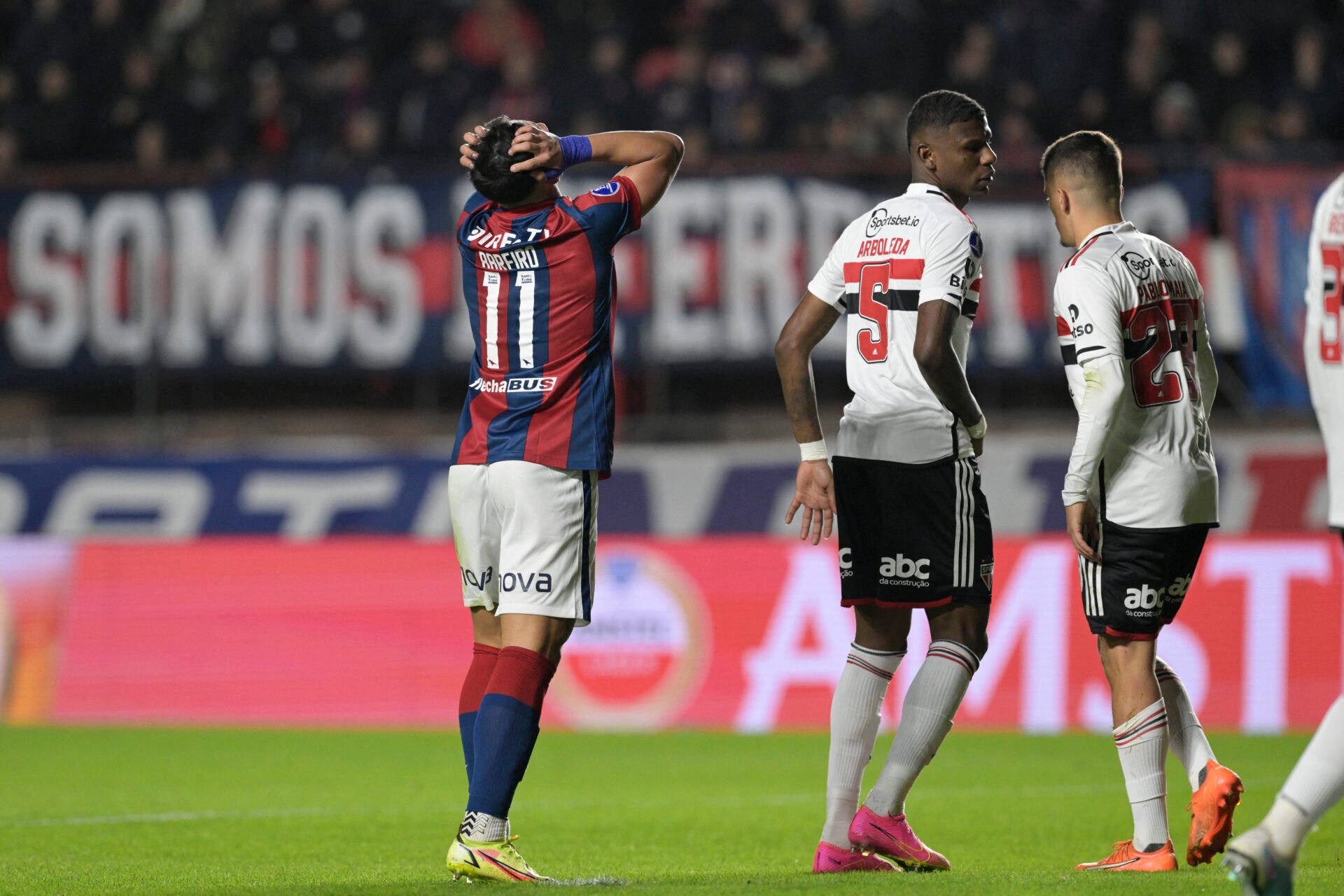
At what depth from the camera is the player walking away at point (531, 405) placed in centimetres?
472

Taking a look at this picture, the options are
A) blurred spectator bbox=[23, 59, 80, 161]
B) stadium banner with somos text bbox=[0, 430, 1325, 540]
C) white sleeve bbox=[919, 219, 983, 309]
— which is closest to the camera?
white sleeve bbox=[919, 219, 983, 309]

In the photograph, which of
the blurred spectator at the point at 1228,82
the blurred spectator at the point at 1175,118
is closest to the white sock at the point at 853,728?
the blurred spectator at the point at 1175,118

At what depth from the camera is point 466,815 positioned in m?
4.57

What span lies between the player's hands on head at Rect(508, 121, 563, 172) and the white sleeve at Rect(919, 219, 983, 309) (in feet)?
3.65

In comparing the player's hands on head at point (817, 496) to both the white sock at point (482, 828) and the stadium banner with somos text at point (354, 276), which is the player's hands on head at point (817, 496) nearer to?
the white sock at point (482, 828)

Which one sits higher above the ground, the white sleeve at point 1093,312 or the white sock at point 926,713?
the white sleeve at point 1093,312

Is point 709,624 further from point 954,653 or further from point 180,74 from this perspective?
point 180,74

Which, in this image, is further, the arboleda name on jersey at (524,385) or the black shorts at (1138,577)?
the black shorts at (1138,577)

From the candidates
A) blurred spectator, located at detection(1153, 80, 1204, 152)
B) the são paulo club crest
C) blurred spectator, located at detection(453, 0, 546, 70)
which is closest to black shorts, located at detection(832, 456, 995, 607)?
the são paulo club crest

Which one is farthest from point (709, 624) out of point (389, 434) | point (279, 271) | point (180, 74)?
point (180, 74)

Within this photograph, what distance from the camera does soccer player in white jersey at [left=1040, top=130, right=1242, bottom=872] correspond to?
4.87 m

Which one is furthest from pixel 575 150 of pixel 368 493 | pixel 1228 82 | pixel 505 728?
pixel 1228 82

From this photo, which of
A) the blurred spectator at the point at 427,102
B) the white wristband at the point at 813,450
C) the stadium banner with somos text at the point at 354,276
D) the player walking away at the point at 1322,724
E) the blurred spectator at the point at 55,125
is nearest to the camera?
the player walking away at the point at 1322,724

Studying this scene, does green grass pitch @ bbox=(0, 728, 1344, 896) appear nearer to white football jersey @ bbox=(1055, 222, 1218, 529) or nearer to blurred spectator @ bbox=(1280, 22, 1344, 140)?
white football jersey @ bbox=(1055, 222, 1218, 529)
